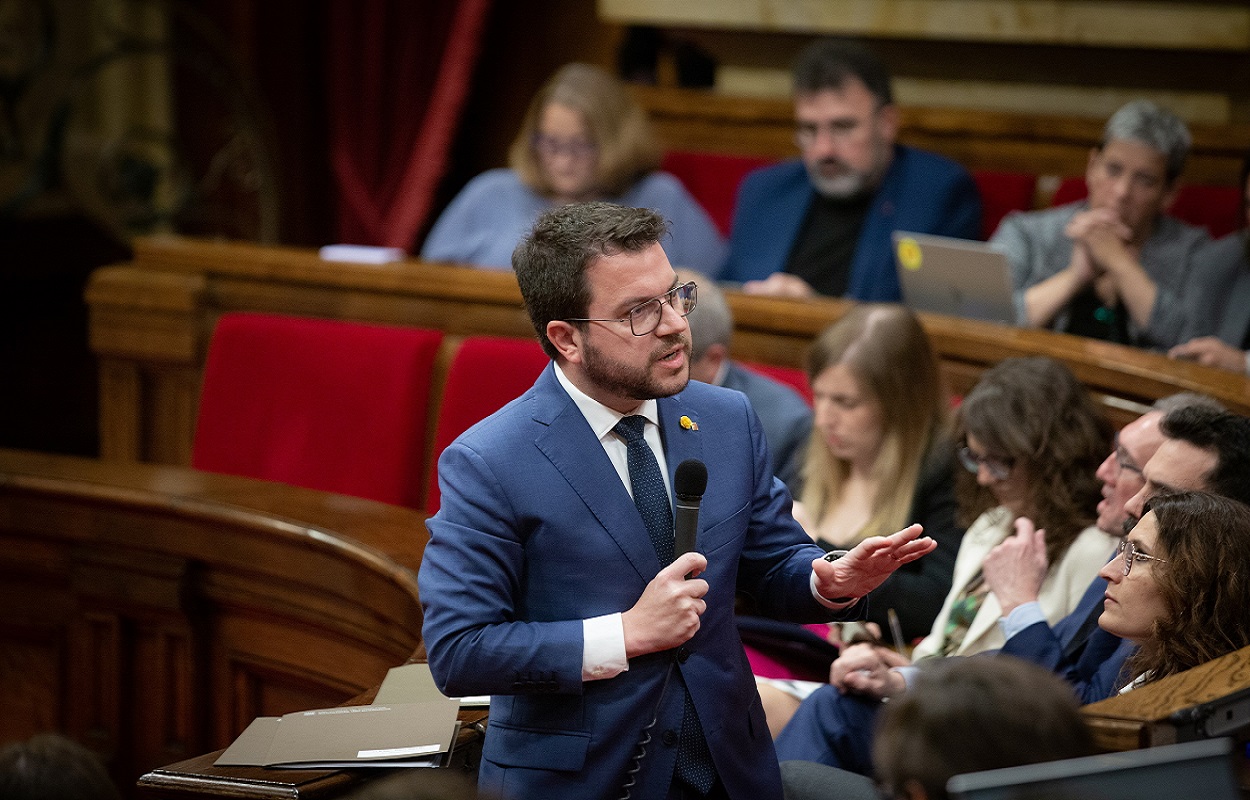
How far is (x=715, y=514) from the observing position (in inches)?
66.4

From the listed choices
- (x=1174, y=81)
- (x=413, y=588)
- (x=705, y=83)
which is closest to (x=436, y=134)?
(x=705, y=83)

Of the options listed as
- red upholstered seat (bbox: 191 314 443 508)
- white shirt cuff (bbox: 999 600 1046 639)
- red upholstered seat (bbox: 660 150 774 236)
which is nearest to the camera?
white shirt cuff (bbox: 999 600 1046 639)

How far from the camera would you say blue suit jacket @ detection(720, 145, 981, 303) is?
365 centimetres

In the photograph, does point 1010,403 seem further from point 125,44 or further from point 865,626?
point 125,44

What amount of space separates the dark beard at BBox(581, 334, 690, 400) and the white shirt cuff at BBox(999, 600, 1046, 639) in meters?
0.71

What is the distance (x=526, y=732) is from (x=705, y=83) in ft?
11.5

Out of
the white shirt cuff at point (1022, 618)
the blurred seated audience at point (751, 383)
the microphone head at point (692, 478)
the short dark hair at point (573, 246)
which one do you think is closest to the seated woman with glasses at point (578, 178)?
the blurred seated audience at point (751, 383)

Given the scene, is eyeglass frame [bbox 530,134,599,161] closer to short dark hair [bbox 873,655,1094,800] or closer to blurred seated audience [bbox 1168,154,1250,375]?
blurred seated audience [bbox 1168,154,1250,375]

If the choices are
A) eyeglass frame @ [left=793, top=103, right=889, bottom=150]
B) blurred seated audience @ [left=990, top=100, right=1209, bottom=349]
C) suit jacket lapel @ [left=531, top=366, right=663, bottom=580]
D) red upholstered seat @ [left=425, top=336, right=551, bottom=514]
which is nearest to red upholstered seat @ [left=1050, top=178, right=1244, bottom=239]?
blurred seated audience @ [left=990, top=100, right=1209, bottom=349]

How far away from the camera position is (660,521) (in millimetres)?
1676

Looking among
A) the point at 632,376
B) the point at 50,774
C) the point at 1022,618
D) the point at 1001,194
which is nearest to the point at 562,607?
the point at 632,376

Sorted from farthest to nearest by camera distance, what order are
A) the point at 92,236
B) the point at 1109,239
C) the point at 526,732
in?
the point at 92,236, the point at 1109,239, the point at 526,732

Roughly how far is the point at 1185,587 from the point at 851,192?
2.14 meters

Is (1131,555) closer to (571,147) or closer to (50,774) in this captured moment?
(50,774)
